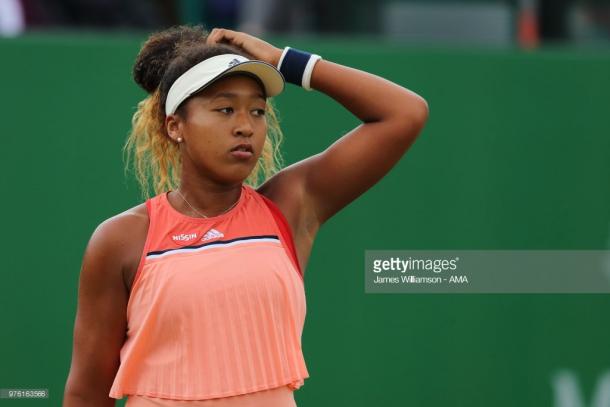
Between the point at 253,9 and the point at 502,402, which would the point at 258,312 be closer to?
the point at 502,402

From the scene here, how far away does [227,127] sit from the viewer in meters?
2.38

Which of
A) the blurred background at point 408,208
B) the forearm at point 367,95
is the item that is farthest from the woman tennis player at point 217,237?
the blurred background at point 408,208

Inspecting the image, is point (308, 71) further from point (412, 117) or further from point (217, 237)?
point (217, 237)

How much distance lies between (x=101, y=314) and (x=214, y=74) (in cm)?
65

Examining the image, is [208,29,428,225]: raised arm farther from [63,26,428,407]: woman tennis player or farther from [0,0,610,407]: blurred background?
[0,0,610,407]: blurred background

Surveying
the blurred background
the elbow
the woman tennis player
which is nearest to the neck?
the woman tennis player

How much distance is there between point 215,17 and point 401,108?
3.69m

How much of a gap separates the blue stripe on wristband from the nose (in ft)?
0.70

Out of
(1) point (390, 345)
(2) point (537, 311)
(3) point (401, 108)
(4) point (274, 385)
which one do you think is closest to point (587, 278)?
(2) point (537, 311)

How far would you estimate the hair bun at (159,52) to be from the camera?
2.56 meters

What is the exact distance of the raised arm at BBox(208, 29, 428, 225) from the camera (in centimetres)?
252

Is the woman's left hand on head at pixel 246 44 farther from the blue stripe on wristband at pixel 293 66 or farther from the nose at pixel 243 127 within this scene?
the nose at pixel 243 127

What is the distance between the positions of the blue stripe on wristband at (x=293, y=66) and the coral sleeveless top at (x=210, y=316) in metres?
0.42

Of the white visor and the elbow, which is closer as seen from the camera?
the white visor
